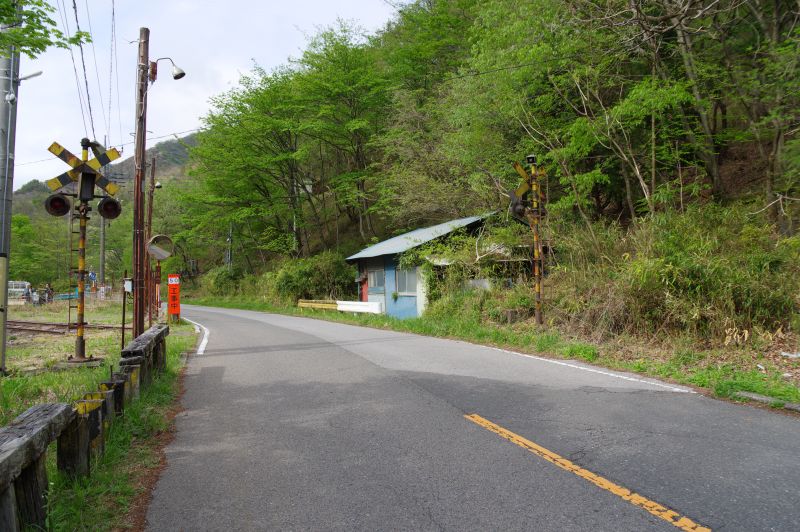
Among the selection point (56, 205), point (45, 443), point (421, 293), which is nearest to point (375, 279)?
point (421, 293)

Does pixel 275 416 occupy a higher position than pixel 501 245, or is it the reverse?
pixel 501 245

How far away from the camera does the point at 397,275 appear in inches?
791

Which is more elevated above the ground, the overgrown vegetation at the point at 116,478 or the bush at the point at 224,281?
the bush at the point at 224,281

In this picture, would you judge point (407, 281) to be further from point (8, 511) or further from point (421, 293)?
point (8, 511)

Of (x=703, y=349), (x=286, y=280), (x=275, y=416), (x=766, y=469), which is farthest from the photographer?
(x=286, y=280)

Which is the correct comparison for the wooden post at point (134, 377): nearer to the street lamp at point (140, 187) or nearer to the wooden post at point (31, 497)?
the wooden post at point (31, 497)

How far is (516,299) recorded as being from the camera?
13.2 meters

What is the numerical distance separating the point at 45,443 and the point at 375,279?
63.9ft

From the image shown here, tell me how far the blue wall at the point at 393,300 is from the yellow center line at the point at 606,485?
44.6ft

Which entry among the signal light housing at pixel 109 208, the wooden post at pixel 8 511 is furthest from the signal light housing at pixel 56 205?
the wooden post at pixel 8 511

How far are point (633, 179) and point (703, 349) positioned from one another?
32.3 feet

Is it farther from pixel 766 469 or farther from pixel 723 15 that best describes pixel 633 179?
pixel 766 469

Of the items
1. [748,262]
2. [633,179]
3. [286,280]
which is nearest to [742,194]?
[633,179]

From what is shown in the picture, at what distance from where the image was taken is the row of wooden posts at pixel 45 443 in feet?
8.41
